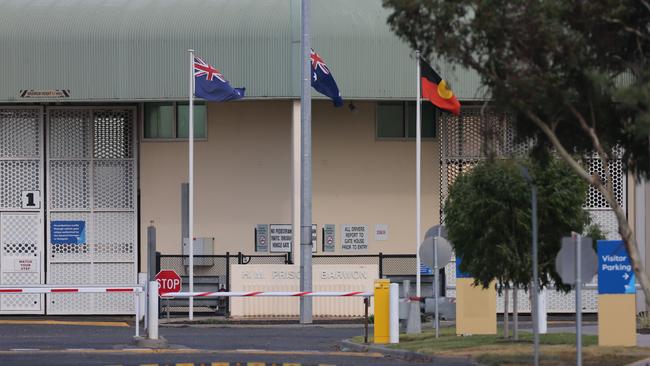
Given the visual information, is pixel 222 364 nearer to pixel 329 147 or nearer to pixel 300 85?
pixel 300 85

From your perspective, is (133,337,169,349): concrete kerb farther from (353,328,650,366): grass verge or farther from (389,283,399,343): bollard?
(389,283,399,343): bollard

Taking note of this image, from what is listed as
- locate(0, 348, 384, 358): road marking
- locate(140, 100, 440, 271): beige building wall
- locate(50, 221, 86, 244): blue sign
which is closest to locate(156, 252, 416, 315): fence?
locate(140, 100, 440, 271): beige building wall

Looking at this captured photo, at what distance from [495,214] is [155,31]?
13597mm

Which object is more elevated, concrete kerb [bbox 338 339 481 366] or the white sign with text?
the white sign with text

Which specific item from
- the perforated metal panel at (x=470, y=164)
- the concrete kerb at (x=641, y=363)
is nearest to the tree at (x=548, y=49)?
the concrete kerb at (x=641, y=363)

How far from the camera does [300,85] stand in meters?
34.6

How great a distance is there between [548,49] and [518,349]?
6.84 meters

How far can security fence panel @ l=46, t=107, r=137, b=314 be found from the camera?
3750 centimetres

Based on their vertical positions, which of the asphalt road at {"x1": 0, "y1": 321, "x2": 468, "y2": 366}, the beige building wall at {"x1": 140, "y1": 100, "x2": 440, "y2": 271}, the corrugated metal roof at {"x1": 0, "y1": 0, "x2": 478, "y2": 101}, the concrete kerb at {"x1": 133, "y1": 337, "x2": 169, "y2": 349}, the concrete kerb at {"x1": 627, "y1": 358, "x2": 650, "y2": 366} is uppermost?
the corrugated metal roof at {"x1": 0, "y1": 0, "x2": 478, "y2": 101}

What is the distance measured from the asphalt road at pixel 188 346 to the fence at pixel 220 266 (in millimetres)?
2783

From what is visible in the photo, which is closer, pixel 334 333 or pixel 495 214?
pixel 495 214

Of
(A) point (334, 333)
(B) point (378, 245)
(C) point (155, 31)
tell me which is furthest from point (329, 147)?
(A) point (334, 333)

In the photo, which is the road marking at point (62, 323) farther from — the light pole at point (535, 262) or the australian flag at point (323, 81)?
the light pole at point (535, 262)

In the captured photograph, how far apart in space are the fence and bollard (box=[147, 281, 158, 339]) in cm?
990
